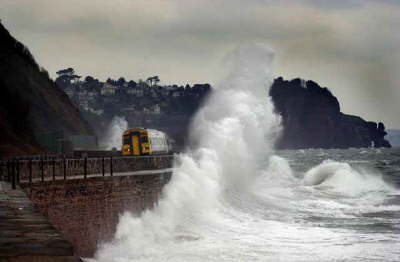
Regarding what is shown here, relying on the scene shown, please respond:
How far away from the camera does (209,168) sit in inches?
1264

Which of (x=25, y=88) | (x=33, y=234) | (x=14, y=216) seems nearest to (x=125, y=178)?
(x=14, y=216)

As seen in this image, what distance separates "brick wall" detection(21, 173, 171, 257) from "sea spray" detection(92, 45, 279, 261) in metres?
0.36

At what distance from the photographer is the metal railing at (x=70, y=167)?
55.6ft

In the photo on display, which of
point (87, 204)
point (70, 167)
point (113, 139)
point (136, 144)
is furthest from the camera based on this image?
point (113, 139)

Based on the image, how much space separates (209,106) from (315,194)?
8.17 metres

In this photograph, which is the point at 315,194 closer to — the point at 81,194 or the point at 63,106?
the point at 81,194

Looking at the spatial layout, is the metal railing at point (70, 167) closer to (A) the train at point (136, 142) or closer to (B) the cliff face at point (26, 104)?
(A) the train at point (136, 142)

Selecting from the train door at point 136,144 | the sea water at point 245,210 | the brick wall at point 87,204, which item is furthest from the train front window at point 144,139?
the brick wall at point 87,204

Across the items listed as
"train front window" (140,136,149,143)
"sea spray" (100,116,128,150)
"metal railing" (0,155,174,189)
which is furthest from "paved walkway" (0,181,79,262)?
"sea spray" (100,116,128,150)

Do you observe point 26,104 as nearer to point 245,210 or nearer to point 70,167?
point 245,210

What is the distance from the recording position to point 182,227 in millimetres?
21938

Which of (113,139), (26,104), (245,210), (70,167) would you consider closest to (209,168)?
(245,210)

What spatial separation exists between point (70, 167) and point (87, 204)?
2.90 metres

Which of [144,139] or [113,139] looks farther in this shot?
[113,139]
